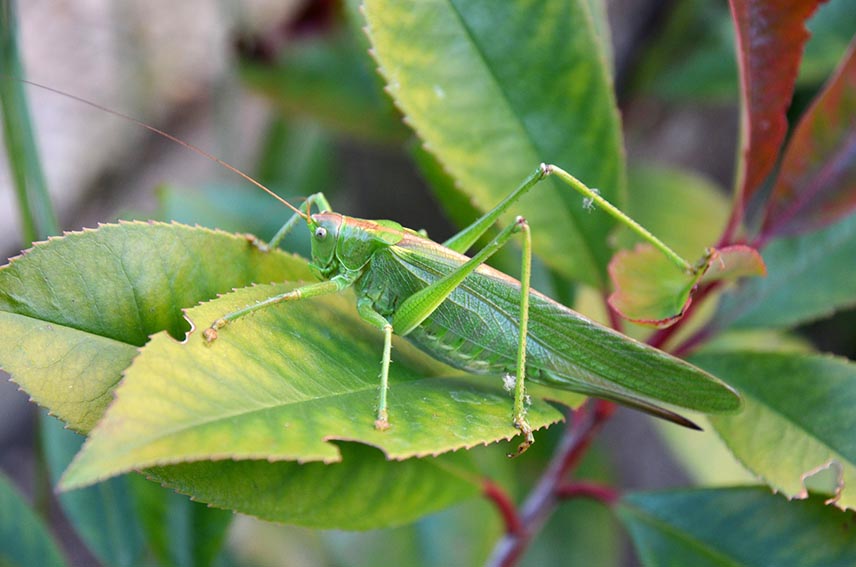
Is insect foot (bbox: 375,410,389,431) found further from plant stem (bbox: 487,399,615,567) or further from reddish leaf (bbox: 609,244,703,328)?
plant stem (bbox: 487,399,615,567)

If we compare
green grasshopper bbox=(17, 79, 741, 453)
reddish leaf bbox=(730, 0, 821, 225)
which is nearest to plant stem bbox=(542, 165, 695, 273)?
green grasshopper bbox=(17, 79, 741, 453)

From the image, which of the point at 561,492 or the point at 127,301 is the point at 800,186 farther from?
the point at 127,301

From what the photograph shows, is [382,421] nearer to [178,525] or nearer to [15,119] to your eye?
[178,525]

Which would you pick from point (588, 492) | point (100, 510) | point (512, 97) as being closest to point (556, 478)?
point (588, 492)

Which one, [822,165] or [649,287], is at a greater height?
[822,165]

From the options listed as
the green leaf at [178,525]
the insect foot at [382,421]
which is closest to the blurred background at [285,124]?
the green leaf at [178,525]

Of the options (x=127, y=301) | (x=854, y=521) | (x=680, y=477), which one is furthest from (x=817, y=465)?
(x=680, y=477)
